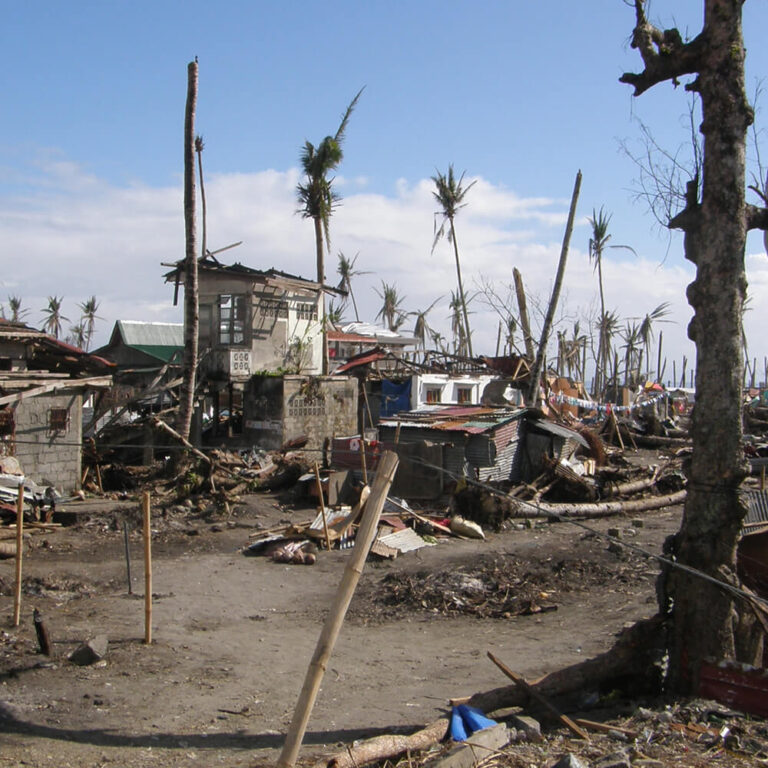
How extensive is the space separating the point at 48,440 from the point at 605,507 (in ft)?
46.1

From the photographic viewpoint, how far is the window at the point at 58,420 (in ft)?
62.1

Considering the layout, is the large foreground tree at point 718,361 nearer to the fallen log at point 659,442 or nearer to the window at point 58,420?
the window at point 58,420

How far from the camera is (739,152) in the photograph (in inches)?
269

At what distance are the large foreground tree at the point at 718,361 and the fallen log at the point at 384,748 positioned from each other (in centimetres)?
243

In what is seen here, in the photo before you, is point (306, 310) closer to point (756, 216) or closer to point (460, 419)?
point (460, 419)

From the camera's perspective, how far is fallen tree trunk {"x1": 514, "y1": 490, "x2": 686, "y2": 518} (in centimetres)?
1770

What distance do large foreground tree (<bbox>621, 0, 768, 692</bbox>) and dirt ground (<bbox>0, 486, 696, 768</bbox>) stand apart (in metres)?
2.13

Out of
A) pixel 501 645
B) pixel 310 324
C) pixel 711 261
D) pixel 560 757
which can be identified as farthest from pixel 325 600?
pixel 310 324

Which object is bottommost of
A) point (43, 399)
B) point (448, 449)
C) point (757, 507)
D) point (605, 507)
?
point (605, 507)

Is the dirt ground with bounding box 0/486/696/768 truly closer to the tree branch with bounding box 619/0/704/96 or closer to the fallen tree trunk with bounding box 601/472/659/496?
the fallen tree trunk with bounding box 601/472/659/496

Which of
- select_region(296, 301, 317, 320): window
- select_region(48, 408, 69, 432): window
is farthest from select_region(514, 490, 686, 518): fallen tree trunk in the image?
select_region(296, 301, 317, 320): window

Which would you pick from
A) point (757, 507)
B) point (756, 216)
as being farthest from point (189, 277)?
point (756, 216)

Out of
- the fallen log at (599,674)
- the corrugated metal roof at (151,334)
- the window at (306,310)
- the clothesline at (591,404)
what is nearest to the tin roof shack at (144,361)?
the corrugated metal roof at (151,334)

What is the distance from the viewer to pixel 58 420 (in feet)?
62.6
